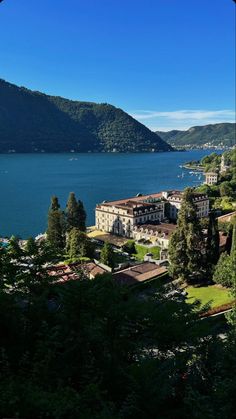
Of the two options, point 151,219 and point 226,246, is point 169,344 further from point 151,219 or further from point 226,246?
point 151,219

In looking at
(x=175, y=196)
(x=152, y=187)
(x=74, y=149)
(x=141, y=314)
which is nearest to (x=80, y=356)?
(x=141, y=314)

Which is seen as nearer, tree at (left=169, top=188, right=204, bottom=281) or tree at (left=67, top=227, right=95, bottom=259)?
→ tree at (left=169, top=188, right=204, bottom=281)

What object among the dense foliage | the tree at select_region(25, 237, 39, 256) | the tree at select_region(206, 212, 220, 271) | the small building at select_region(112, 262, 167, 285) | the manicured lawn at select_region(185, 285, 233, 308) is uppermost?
the tree at select_region(25, 237, 39, 256)

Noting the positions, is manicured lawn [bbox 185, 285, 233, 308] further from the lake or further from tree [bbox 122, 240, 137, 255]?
the lake

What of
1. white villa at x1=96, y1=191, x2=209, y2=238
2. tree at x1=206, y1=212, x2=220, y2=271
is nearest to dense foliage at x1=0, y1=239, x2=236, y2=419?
tree at x1=206, y1=212, x2=220, y2=271

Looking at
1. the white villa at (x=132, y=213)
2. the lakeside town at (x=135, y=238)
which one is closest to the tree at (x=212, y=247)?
the lakeside town at (x=135, y=238)

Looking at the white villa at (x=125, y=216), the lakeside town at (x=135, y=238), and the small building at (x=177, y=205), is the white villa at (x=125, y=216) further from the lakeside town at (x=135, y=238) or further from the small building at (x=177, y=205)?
the small building at (x=177, y=205)
